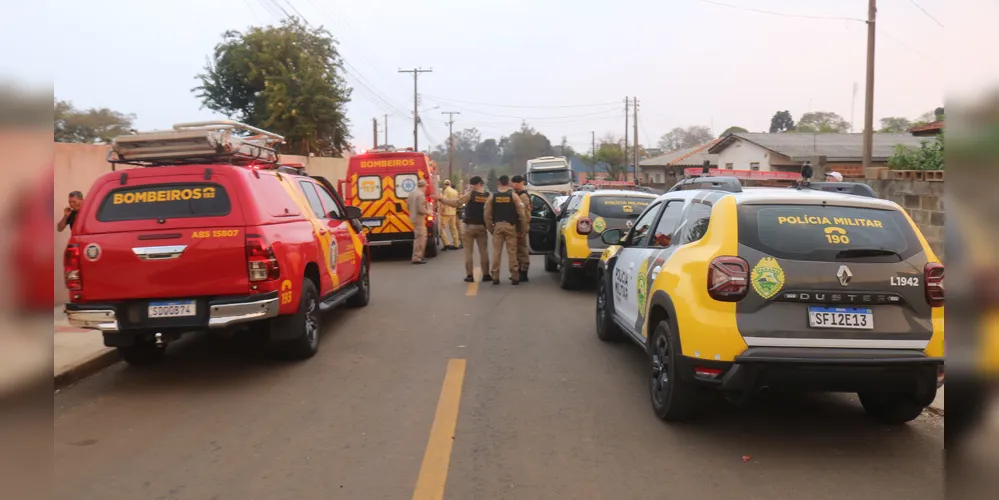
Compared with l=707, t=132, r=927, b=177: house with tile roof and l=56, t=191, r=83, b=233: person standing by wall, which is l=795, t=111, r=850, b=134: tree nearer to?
l=707, t=132, r=927, b=177: house with tile roof

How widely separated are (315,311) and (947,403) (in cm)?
623

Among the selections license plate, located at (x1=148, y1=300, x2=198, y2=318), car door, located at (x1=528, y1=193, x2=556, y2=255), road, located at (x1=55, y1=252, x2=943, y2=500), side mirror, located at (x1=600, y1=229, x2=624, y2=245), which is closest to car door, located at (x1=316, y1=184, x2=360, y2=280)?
road, located at (x1=55, y1=252, x2=943, y2=500)

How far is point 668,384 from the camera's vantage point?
5109 mm

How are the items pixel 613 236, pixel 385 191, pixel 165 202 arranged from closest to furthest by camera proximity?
pixel 165 202 < pixel 613 236 < pixel 385 191

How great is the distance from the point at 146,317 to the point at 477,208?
23.2 feet

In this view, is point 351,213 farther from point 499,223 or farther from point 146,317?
point 146,317

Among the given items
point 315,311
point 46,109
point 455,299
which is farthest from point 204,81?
point 46,109

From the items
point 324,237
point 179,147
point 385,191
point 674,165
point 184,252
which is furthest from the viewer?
point 674,165

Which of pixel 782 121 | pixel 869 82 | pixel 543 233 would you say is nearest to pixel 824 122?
pixel 782 121

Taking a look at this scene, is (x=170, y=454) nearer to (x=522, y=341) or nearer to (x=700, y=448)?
(x=700, y=448)

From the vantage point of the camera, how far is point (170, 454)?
4750mm

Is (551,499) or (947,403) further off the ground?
(947,403)

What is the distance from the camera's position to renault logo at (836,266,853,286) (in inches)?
177

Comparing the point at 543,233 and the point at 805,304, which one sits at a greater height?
the point at 543,233
